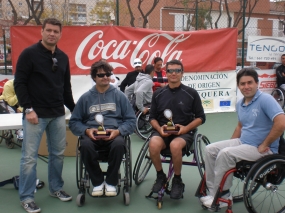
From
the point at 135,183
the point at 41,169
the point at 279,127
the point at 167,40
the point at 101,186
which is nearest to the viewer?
the point at 279,127

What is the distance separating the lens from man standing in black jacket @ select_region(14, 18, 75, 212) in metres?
3.12

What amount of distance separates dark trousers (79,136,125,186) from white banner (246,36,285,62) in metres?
6.03

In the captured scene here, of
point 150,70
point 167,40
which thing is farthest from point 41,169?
point 167,40

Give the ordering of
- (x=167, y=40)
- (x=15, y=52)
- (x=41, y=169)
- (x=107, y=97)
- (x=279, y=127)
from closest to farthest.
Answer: (x=279, y=127) → (x=107, y=97) → (x=41, y=169) → (x=15, y=52) → (x=167, y=40)

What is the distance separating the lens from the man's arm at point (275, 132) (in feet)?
9.34

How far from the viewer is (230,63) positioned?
816cm

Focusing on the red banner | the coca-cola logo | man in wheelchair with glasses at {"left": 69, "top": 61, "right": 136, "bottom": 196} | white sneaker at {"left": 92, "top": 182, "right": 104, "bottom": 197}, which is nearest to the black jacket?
man in wheelchair with glasses at {"left": 69, "top": 61, "right": 136, "bottom": 196}

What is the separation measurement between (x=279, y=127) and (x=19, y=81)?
80.7 inches

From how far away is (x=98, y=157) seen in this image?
332cm

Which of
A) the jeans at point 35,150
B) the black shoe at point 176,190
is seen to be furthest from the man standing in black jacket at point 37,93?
the black shoe at point 176,190

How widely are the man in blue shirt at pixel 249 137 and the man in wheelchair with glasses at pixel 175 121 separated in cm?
29

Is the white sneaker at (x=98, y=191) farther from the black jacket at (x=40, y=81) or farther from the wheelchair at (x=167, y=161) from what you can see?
the black jacket at (x=40, y=81)

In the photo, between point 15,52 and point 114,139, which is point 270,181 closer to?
point 114,139

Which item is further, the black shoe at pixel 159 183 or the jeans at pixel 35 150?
the black shoe at pixel 159 183
